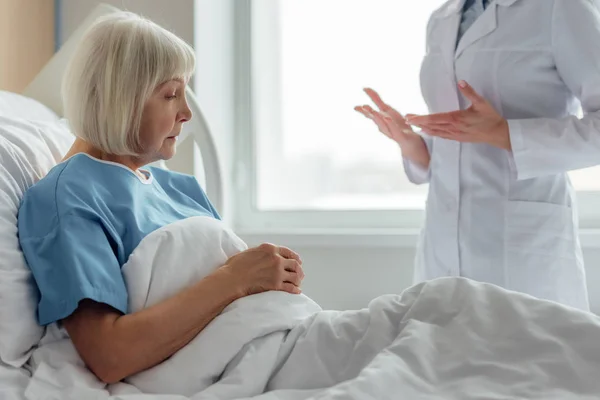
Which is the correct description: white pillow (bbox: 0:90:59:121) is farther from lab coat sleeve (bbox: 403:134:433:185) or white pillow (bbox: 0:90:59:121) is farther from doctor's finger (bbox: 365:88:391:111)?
lab coat sleeve (bbox: 403:134:433:185)

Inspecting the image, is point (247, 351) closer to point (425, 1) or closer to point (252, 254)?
point (252, 254)

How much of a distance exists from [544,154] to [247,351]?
2.73 ft

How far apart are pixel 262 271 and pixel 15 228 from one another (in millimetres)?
391

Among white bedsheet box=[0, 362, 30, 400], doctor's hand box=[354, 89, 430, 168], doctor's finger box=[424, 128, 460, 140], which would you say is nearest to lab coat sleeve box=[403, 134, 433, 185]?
doctor's hand box=[354, 89, 430, 168]

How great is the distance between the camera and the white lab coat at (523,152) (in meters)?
1.48

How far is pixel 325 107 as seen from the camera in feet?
8.01

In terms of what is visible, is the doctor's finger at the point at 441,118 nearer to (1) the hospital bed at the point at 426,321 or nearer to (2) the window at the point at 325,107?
(1) the hospital bed at the point at 426,321

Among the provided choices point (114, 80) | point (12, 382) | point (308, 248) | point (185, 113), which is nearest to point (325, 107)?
point (308, 248)

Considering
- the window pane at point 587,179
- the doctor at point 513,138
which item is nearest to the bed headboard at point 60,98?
the doctor at point 513,138

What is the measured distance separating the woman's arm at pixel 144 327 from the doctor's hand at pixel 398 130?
825mm

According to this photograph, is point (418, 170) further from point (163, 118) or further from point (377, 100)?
point (163, 118)

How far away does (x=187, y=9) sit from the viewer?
2.16 metres

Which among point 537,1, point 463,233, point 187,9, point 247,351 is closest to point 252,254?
point 247,351

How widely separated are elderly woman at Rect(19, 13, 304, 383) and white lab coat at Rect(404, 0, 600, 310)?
1.93 ft
